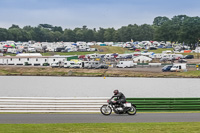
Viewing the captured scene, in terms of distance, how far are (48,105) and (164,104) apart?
793 centimetres

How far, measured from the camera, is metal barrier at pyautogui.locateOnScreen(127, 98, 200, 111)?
2633 centimetres

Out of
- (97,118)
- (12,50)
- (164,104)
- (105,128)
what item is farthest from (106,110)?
(12,50)

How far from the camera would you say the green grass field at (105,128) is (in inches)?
718

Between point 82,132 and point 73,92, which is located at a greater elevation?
point 82,132

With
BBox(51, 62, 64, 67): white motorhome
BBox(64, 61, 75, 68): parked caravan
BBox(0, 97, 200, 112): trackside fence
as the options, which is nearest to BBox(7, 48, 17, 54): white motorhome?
BBox(51, 62, 64, 67): white motorhome

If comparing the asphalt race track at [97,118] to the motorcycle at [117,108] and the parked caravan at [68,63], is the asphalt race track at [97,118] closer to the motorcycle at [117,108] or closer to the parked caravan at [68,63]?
the motorcycle at [117,108]

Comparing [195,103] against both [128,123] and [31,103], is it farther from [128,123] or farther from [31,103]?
[31,103]

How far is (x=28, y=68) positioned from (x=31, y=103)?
72279 millimetres

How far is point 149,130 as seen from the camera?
1852 centimetres

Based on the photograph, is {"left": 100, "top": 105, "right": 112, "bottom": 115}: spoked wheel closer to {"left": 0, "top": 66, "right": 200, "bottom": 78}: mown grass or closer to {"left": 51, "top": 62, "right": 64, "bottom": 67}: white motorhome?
{"left": 0, "top": 66, "right": 200, "bottom": 78}: mown grass

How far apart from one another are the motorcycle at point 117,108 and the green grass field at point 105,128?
3829 millimetres

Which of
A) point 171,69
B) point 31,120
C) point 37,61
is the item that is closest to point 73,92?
point 171,69

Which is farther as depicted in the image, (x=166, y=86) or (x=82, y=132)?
(x=166, y=86)

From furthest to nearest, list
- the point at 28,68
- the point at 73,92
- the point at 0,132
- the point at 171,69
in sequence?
the point at 28,68, the point at 171,69, the point at 73,92, the point at 0,132
